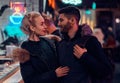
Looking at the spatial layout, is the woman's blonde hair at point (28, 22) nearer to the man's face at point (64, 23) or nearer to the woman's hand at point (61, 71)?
the man's face at point (64, 23)

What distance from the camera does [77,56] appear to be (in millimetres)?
3418

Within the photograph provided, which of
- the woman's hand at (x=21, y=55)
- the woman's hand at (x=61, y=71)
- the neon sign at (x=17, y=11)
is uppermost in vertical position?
the neon sign at (x=17, y=11)

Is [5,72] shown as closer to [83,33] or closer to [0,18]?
[0,18]

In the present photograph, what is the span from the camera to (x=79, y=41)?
3451 millimetres

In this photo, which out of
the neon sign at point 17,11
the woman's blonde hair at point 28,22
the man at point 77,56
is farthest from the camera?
the neon sign at point 17,11

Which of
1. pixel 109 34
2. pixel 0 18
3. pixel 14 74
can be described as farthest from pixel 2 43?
pixel 109 34

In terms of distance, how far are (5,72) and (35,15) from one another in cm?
120

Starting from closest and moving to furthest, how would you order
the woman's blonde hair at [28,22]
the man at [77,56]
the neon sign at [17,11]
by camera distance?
1. the man at [77,56]
2. the woman's blonde hair at [28,22]
3. the neon sign at [17,11]

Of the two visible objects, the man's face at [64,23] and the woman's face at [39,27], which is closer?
the man's face at [64,23]

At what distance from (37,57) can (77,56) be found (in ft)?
1.12

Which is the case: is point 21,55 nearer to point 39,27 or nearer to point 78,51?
point 39,27

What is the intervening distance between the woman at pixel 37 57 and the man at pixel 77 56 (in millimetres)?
76

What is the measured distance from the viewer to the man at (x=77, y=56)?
339 cm

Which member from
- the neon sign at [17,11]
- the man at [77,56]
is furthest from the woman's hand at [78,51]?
the neon sign at [17,11]
